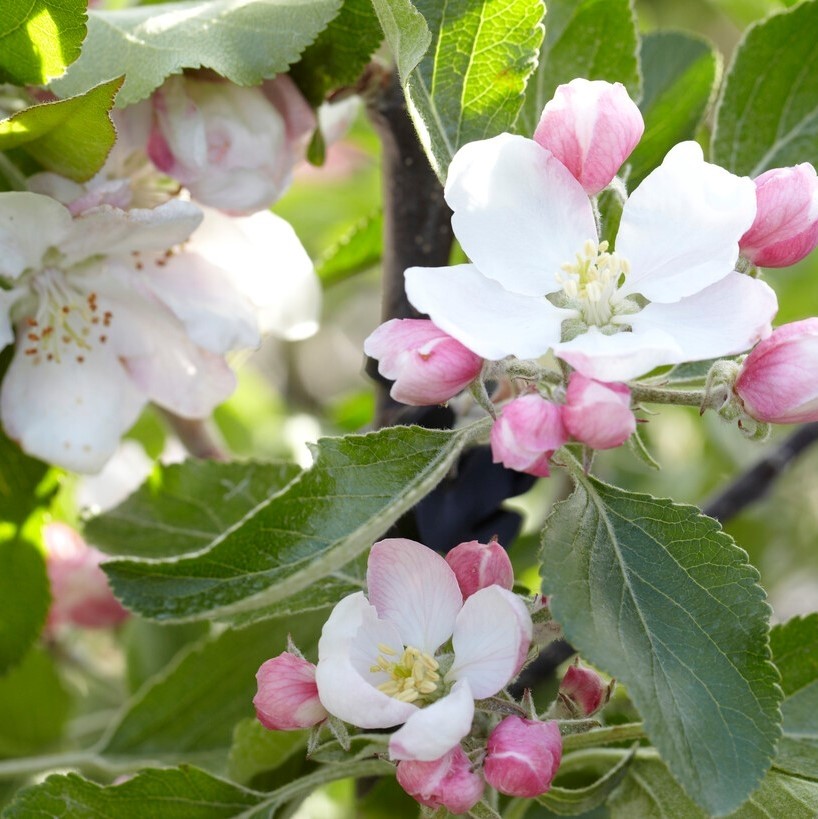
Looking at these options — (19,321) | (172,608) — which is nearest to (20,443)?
(19,321)

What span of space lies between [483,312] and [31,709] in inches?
29.5

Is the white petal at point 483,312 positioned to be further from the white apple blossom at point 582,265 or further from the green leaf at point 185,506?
the green leaf at point 185,506


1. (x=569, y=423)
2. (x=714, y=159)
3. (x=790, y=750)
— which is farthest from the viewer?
(x=714, y=159)

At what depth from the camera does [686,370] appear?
0.67 meters

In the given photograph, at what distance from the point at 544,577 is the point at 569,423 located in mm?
70

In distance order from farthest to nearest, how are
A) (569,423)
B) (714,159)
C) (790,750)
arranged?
(714,159) < (790,750) < (569,423)

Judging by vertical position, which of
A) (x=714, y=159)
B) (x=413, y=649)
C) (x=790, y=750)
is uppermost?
(x=714, y=159)

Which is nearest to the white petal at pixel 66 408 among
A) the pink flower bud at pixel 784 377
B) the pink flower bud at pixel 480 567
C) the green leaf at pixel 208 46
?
the green leaf at pixel 208 46

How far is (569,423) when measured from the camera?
1.59 feet

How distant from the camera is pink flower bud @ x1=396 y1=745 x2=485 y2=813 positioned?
50 centimetres

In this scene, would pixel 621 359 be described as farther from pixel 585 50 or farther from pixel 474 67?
pixel 585 50

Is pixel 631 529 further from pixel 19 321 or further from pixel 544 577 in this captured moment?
pixel 19 321

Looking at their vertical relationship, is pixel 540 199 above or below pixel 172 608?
above

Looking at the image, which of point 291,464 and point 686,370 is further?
point 291,464
